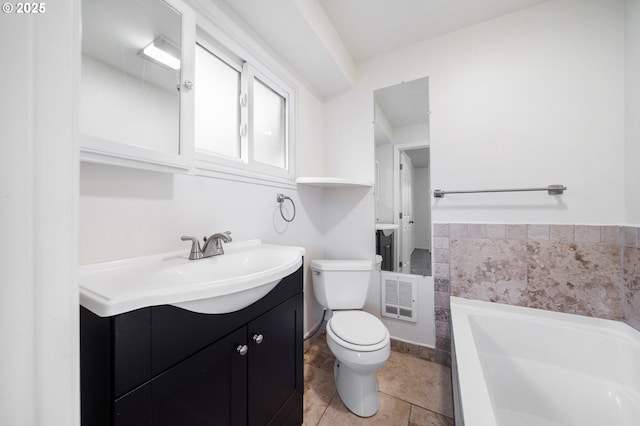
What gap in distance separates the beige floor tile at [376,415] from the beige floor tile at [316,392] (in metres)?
0.04

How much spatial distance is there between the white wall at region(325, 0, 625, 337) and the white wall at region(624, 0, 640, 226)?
0.03 metres

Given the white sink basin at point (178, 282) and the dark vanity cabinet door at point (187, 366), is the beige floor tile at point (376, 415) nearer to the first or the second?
the dark vanity cabinet door at point (187, 366)

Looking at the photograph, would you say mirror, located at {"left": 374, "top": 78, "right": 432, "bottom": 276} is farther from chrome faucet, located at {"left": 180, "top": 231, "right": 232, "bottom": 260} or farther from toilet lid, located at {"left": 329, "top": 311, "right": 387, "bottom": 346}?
chrome faucet, located at {"left": 180, "top": 231, "right": 232, "bottom": 260}

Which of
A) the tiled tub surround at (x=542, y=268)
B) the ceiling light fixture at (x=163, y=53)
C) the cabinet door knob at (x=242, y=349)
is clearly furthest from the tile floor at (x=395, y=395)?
the ceiling light fixture at (x=163, y=53)

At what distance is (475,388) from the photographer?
33.4 inches

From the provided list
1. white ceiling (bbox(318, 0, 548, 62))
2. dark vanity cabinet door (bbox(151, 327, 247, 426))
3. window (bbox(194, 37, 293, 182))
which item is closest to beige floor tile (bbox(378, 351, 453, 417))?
dark vanity cabinet door (bbox(151, 327, 247, 426))

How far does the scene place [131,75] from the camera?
2.75ft

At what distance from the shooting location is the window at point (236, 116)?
1.24 meters

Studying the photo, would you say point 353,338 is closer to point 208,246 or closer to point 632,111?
point 208,246

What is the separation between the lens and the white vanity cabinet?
2.38 ft

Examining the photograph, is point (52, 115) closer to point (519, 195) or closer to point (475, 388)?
point (475, 388)

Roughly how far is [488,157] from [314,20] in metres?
1.44

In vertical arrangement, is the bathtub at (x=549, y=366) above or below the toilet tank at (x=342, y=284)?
below

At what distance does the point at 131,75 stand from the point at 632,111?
7.82 ft
